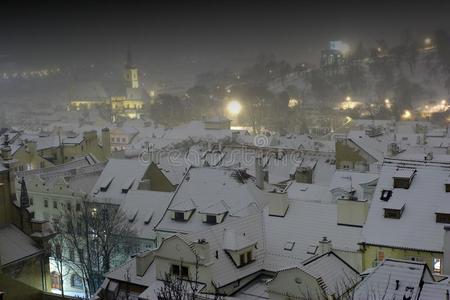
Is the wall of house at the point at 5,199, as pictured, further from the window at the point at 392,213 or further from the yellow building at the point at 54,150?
the yellow building at the point at 54,150

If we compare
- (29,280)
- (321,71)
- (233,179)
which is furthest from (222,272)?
(321,71)

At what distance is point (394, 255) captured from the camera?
30.7m

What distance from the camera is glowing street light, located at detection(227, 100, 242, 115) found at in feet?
468

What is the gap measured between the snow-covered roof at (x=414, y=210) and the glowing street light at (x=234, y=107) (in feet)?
358

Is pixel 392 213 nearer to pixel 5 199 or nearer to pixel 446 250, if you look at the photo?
pixel 446 250

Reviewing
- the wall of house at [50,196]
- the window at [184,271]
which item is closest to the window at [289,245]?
the window at [184,271]

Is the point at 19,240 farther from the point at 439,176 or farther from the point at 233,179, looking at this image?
the point at 439,176

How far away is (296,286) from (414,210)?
8.96 m

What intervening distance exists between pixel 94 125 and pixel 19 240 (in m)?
101

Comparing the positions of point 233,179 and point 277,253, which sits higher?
point 233,179

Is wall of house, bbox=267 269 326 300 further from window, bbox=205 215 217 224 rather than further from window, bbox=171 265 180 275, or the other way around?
window, bbox=205 215 217 224

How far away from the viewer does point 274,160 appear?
2479 inches

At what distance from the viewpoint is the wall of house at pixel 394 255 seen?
3011 cm

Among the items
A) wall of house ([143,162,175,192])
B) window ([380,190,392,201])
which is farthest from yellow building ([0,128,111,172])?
window ([380,190,392,201])
